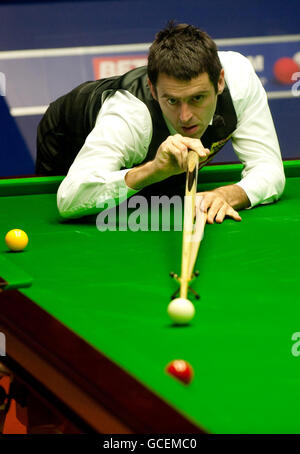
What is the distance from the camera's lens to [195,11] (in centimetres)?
600

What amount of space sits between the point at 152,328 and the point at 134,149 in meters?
1.42

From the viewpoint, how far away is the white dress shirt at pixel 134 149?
8.68ft

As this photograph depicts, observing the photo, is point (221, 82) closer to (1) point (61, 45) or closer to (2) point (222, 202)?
(2) point (222, 202)

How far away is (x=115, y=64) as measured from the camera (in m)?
5.82

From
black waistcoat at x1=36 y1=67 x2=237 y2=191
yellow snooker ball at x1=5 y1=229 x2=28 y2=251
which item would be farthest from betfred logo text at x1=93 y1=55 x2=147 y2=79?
yellow snooker ball at x1=5 y1=229 x2=28 y2=251

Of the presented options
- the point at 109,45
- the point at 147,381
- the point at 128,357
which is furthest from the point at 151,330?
the point at 109,45

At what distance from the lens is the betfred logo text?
581 cm

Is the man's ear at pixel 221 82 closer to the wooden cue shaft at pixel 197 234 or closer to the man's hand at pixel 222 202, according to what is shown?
the man's hand at pixel 222 202

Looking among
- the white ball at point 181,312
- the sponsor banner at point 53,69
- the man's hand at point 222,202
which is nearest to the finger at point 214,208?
the man's hand at point 222,202

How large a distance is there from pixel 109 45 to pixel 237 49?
1071 millimetres

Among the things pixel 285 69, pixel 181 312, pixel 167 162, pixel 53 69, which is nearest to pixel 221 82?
pixel 167 162

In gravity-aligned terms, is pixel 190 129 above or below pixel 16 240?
above

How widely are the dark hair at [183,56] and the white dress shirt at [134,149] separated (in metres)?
0.20

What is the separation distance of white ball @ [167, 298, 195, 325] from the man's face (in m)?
1.26
